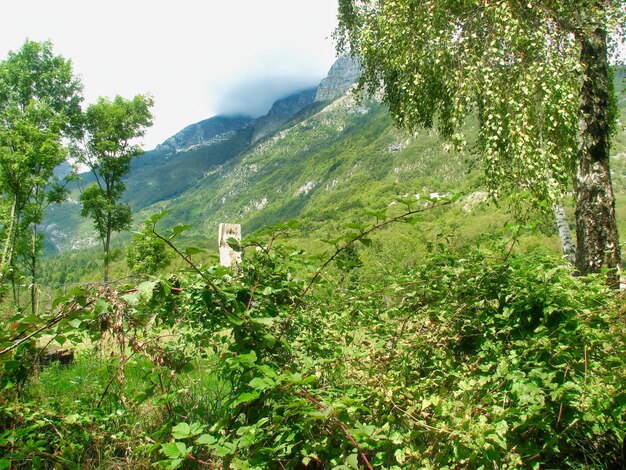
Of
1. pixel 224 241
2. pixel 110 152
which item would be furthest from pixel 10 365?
pixel 110 152

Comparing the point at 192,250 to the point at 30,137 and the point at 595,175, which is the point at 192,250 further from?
the point at 30,137

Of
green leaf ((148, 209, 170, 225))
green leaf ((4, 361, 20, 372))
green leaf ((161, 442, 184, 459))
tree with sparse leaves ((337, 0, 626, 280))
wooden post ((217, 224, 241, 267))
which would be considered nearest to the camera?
green leaf ((161, 442, 184, 459))

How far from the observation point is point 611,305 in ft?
6.97

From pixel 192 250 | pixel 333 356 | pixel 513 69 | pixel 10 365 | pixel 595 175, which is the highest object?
pixel 513 69

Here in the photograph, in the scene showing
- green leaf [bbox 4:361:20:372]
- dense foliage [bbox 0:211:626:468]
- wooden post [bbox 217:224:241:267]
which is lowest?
dense foliage [bbox 0:211:626:468]

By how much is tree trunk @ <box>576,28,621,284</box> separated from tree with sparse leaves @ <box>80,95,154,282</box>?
21.8 m

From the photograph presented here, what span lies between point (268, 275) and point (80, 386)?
2.33m

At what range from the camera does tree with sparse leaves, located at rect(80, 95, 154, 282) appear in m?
21.2

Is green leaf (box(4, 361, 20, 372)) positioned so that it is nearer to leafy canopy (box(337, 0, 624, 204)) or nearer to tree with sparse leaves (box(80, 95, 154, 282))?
leafy canopy (box(337, 0, 624, 204))

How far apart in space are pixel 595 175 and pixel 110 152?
942 inches

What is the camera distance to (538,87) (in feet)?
17.6

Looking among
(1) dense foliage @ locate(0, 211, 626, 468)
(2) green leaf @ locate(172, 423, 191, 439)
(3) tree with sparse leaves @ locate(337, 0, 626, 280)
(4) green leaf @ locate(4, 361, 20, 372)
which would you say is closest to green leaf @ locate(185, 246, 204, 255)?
(1) dense foliage @ locate(0, 211, 626, 468)

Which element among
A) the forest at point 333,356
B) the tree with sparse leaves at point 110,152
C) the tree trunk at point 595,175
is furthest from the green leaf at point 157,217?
the tree with sparse leaves at point 110,152

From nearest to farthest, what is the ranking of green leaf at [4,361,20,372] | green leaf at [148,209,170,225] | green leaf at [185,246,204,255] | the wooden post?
green leaf at [148,209,170,225] < green leaf at [185,246,204,255] < green leaf at [4,361,20,372] < the wooden post
